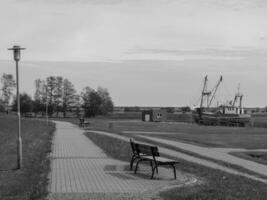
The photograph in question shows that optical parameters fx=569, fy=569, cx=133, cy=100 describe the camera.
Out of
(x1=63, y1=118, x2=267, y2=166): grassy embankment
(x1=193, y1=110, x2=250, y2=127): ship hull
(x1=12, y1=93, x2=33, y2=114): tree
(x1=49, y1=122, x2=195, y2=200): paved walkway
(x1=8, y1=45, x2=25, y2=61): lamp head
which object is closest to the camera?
(x1=49, y1=122, x2=195, y2=200): paved walkway

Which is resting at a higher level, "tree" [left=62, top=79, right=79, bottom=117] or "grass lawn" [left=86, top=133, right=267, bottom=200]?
"tree" [left=62, top=79, right=79, bottom=117]

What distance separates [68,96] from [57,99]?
2790mm

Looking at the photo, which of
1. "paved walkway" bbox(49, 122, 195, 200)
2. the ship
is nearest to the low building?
the ship

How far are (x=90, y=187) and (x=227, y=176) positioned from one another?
386cm

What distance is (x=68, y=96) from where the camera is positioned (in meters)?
139

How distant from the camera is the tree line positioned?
13638cm

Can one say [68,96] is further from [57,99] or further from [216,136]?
[216,136]

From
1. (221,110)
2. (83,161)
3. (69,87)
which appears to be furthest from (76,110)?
(83,161)

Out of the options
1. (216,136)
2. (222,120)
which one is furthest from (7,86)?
(216,136)

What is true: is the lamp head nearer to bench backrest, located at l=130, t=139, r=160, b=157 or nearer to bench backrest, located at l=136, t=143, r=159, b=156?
bench backrest, located at l=130, t=139, r=160, b=157

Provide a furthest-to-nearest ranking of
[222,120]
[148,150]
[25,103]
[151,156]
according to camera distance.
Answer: [25,103] < [222,120] < [151,156] < [148,150]

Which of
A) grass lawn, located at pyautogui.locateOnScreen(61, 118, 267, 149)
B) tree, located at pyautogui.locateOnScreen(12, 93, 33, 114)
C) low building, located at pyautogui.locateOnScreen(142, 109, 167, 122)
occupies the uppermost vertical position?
tree, located at pyautogui.locateOnScreen(12, 93, 33, 114)

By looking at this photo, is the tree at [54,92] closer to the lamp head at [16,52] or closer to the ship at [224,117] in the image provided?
the ship at [224,117]

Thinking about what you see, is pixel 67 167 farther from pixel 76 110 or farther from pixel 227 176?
pixel 76 110
